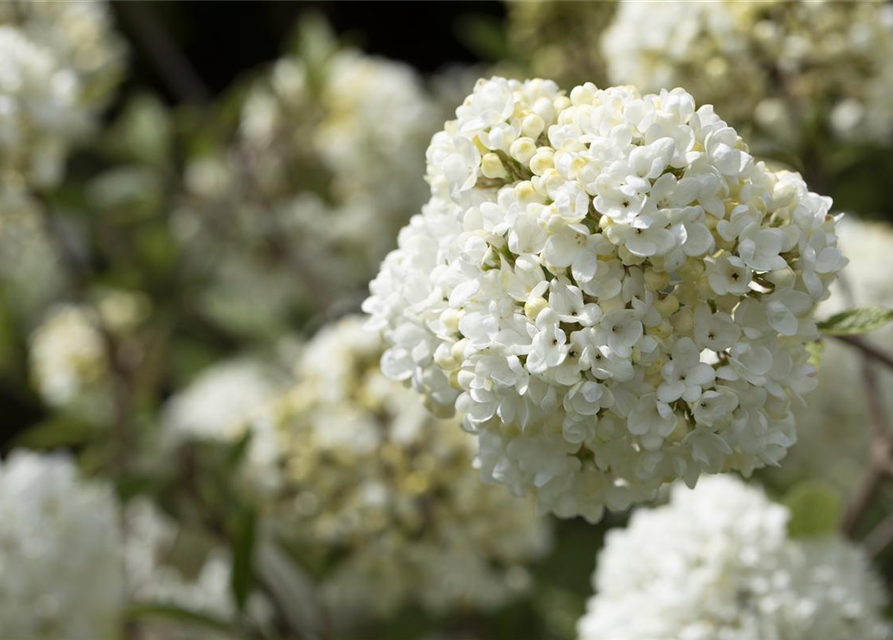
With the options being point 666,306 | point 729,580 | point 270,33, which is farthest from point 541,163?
point 270,33

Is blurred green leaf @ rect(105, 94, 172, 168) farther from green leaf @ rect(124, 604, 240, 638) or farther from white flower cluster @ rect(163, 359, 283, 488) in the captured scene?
green leaf @ rect(124, 604, 240, 638)

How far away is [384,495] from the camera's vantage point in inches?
51.8

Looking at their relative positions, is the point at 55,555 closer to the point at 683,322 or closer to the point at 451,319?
the point at 451,319

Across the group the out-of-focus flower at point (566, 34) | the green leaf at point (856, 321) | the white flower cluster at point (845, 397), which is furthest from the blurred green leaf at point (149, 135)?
the green leaf at point (856, 321)

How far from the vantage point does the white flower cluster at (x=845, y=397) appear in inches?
59.9

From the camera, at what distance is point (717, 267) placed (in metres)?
0.69

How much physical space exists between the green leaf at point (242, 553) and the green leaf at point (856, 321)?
0.70 meters

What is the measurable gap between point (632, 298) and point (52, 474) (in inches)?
38.8

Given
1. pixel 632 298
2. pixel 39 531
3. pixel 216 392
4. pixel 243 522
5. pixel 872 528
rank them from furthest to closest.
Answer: pixel 216 392 → pixel 872 528 → pixel 39 531 → pixel 243 522 → pixel 632 298

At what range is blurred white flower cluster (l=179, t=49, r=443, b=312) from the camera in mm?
2082

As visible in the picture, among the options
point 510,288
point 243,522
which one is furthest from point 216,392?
point 510,288

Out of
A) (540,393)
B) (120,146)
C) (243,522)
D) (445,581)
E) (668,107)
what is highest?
(120,146)

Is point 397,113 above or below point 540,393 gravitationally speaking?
above

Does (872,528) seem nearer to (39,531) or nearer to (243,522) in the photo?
(243,522)
